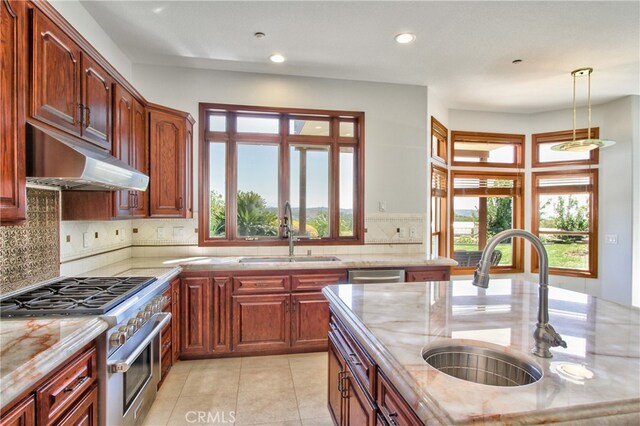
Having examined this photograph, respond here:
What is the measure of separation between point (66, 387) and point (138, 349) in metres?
0.53

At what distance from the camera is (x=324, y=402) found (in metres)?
2.43

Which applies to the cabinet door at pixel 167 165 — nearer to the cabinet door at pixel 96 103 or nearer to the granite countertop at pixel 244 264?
the granite countertop at pixel 244 264

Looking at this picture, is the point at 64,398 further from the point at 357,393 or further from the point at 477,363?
the point at 477,363

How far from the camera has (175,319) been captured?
2.86 meters

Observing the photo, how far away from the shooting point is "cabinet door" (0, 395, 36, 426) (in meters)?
1.02

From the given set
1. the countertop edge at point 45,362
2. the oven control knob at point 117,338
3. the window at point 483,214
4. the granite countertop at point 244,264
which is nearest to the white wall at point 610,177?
the window at point 483,214

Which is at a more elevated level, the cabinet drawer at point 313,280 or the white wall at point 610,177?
the white wall at point 610,177

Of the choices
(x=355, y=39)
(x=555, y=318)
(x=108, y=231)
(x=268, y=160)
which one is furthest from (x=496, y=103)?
(x=108, y=231)

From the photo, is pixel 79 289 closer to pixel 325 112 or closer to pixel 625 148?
pixel 325 112

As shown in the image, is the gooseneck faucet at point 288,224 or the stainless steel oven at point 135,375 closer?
the stainless steel oven at point 135,375

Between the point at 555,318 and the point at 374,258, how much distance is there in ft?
6.76

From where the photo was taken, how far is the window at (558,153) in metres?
4.67

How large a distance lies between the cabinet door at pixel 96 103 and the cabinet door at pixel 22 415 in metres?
1.52

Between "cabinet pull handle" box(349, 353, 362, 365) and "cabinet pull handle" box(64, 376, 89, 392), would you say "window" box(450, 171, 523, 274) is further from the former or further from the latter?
"cabinet pull handle" box(64, 376, 89, 392)
